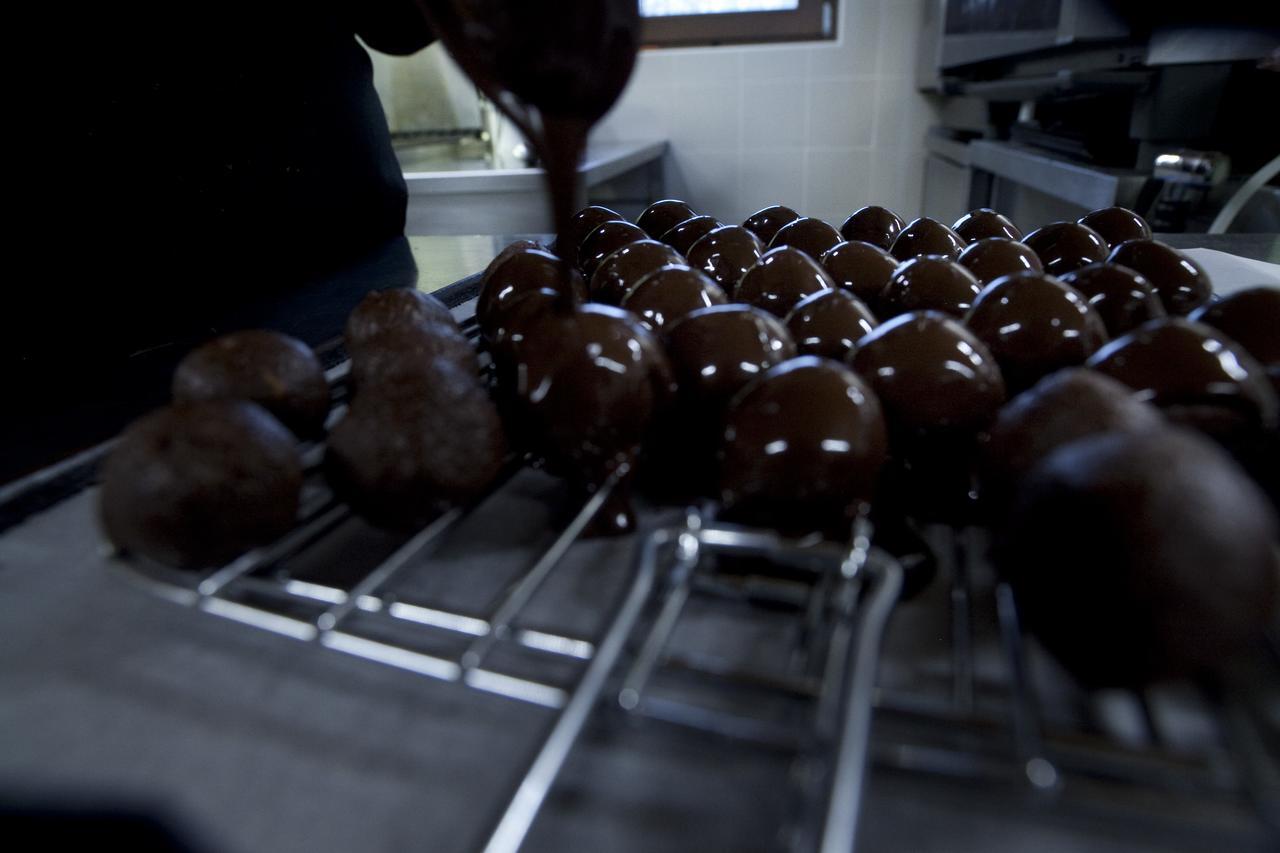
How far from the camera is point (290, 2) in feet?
3.87

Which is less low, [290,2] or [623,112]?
[290,2]

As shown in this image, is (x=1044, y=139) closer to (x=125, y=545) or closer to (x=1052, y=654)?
(x=1052, y=654)

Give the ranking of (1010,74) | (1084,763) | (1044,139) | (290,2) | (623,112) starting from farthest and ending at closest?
(623,112) < (1010,74) < (1044,139) < (290,2) < (1084,763)

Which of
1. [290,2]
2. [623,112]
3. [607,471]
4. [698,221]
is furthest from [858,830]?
[623,112]

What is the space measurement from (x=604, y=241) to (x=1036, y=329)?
49 cm

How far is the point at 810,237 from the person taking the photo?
864mm

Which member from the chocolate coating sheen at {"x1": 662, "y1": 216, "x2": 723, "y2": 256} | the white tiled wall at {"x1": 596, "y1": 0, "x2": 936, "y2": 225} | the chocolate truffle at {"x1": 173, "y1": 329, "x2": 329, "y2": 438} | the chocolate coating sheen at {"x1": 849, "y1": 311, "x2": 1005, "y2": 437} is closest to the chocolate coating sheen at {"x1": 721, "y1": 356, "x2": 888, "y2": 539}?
the chocolate coating sheen at {"x1": 849, "y1": 311, "x2": 1005, "y2": 437}

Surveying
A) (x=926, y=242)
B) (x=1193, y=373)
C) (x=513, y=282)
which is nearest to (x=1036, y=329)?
(x=1193, y=373)

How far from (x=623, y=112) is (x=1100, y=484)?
3340mm

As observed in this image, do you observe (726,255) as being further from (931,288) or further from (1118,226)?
(1118,226)

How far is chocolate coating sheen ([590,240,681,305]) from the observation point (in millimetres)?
746

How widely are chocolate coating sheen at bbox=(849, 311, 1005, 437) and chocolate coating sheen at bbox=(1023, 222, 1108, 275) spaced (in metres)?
0.36

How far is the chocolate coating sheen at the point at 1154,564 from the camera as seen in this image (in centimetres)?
30

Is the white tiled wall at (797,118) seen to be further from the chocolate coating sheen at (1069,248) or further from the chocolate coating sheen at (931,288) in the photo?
the chocolate coating sheen at (931,288)
